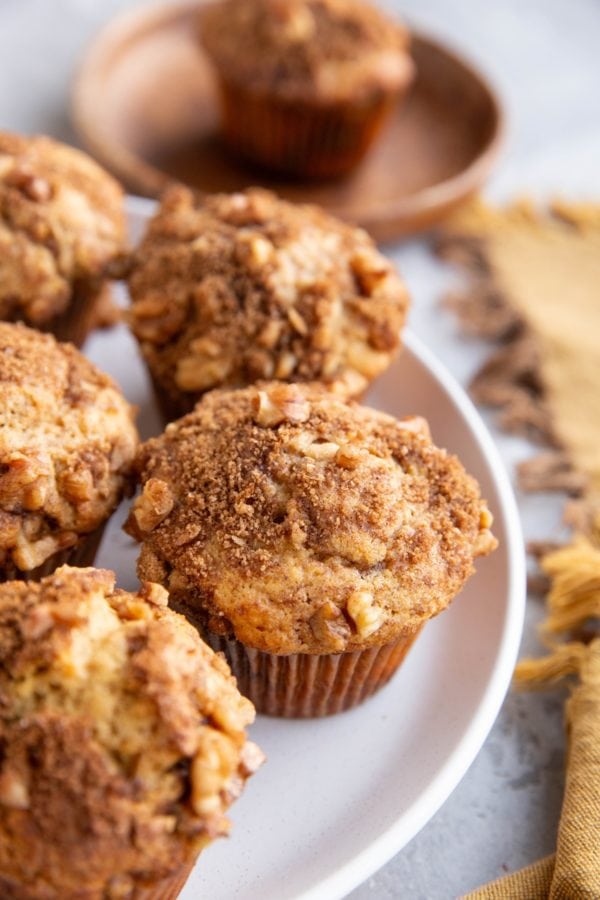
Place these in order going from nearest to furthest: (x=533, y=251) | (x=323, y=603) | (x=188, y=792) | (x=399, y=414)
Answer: (x=188, y=792) → (x=323, y=603) → (x=399, y=414) → (x=533, y=251)

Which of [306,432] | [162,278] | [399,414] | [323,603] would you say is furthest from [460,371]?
[323,603]

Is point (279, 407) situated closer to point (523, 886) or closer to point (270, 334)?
point (270, 334)

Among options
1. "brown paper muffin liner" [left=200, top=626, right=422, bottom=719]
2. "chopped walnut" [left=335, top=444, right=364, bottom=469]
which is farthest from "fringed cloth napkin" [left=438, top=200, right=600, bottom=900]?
"chopped walnut" [left=335, top=444, right=364, bottom=469]

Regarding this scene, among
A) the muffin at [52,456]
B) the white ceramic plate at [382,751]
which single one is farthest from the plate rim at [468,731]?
the muffin at [52,456]

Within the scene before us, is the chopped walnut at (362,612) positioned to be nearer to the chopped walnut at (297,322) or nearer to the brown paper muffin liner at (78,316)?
the chopped walnut at (297,322)

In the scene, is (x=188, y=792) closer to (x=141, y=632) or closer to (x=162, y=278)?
(x=141, y=632)

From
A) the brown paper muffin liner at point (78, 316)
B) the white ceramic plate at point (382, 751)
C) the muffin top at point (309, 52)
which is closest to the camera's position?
the white ceramic plate at point (382, 751)
